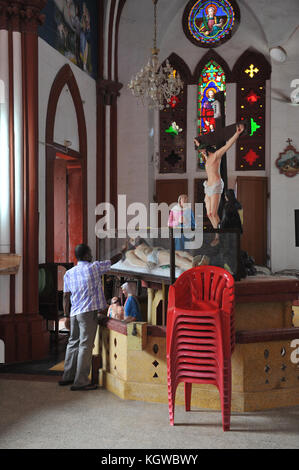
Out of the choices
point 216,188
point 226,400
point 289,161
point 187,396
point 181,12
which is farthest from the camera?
point 181,12

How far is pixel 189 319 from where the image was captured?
4160mm

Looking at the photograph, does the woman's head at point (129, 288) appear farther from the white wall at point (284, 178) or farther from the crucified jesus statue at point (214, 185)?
the white wall at point (284, 178)

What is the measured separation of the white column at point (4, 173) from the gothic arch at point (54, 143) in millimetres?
1385

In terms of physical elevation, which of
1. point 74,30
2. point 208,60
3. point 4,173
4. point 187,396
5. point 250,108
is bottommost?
point 187,396

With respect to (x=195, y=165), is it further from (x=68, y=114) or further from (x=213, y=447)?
(x=213, y=447)

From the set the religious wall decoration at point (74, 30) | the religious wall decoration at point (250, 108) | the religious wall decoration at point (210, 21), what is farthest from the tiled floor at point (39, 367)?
the religious wall decoration at point (210, 21)

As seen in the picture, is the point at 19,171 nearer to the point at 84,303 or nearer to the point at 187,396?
the point at 84,303

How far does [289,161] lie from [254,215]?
5.04 feet

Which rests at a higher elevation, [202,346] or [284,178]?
[284,178]

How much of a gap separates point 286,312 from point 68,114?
586cm

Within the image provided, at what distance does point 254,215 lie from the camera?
12.4 metres

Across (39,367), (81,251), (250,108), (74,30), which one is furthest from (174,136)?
(81,251)

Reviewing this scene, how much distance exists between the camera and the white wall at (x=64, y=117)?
793 centimetres
